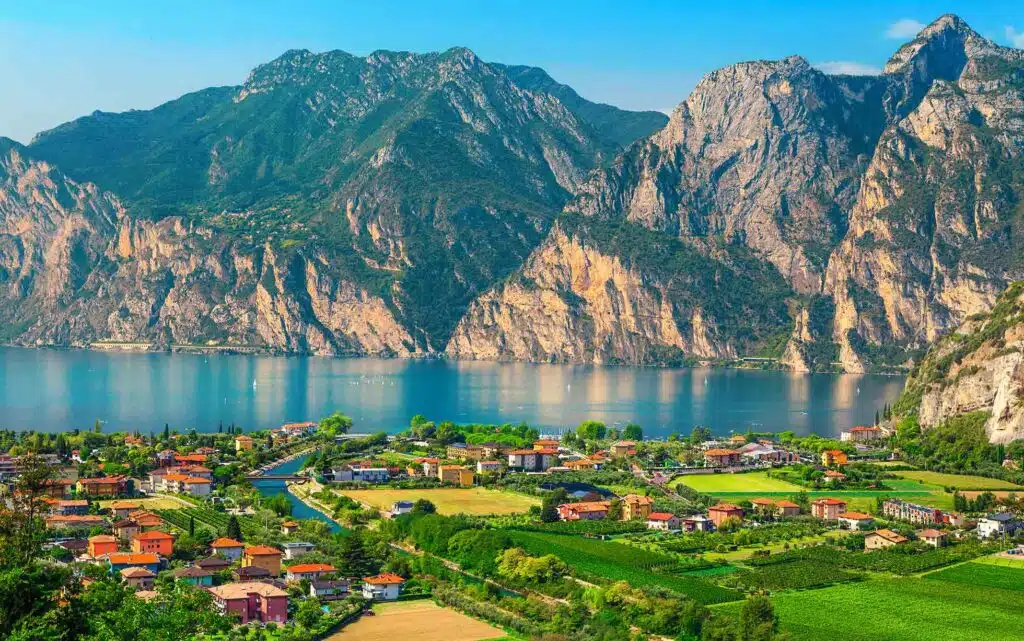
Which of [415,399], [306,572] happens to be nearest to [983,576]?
[306,572]

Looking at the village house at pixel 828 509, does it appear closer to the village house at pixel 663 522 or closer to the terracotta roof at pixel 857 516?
the terracotta roof at pixel 857 516

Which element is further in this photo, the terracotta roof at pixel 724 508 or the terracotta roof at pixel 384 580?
the terracotta roof at pixel 724 508

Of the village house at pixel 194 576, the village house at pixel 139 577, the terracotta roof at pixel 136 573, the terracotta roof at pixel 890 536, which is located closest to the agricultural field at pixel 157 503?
the village house at pixel 194 576

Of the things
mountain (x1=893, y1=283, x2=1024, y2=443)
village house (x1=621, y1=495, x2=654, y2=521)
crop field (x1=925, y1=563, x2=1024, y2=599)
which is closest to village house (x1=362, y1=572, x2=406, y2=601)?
crop field (x1=925, y1=563, x2=1024, y2=599)

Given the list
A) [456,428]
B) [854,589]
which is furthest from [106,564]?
[456,428]

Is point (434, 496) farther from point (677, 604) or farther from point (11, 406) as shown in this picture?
point (11, 406)

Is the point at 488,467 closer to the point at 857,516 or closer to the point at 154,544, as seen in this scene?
the point at 857,516
